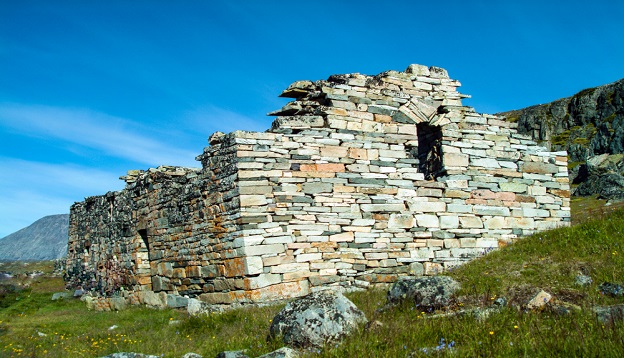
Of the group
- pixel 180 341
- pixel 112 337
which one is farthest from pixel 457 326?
pixel 112 337

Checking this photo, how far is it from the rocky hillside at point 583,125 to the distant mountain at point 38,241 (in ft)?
271

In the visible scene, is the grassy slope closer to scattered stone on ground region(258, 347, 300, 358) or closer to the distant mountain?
scattered stone on ground region(258, 347, 300, 358)

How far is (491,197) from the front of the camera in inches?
486

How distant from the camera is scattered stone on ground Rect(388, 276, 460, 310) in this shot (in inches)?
289

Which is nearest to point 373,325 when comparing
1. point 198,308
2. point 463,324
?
point 463,324

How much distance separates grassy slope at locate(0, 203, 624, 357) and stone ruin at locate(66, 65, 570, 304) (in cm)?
90

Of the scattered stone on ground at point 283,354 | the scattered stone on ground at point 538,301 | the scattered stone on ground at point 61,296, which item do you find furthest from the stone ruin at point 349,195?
the scattered stone on ground at point 61,296

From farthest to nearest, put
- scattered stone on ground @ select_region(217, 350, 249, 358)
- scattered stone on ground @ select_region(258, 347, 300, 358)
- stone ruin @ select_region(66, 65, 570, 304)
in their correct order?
stone ruin @ select_region(66, 65, 570, 304)
scattered stone on ground @ select_region(217, 350, 249, 358)
scattered stone on ground @ select_region(258, 347, 300, 358)

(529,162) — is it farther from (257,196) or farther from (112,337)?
(112,337)

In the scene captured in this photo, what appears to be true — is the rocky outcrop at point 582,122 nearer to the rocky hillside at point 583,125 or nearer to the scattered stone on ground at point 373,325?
the rocky hillside at point 583,125

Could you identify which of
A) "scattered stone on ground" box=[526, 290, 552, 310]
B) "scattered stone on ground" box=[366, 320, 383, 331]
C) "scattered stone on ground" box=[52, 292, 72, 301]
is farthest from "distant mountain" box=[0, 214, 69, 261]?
"scattered stone on ground" box=[526, 290, 552, 310]

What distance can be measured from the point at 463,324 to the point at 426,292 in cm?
174

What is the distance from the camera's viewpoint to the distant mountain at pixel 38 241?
342ft

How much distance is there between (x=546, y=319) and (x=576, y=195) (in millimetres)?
40119
